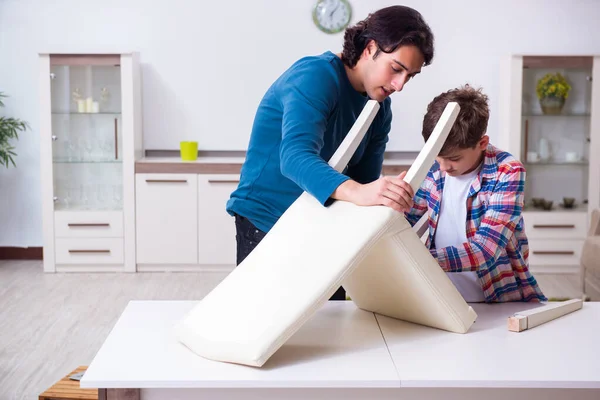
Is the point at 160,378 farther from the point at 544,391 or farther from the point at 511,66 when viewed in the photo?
the point at 511,66

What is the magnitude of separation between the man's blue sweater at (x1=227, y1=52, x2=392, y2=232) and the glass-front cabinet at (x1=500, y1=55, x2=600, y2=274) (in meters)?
3.44

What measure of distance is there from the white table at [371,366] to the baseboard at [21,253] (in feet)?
14.0

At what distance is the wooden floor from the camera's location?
131 inches

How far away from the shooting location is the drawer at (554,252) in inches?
209

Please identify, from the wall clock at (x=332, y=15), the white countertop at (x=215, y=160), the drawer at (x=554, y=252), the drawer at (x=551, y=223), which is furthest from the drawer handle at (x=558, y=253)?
the wall clock at (x=332, y=15)

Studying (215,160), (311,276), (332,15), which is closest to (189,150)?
(215,160)

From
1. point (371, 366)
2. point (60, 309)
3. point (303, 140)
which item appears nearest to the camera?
point (371, 366)

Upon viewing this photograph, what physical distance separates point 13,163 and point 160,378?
176 inches

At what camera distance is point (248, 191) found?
209 centimetres

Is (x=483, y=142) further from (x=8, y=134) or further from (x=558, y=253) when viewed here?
(x=8, y=134)

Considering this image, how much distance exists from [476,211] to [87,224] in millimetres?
3846

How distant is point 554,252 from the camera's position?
532 centimetres

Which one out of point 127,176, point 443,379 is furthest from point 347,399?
point 127,176

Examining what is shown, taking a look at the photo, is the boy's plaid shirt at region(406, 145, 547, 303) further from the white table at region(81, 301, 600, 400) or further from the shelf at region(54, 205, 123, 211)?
the shelf at region(54, 205, 123, 211)
